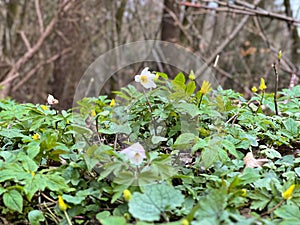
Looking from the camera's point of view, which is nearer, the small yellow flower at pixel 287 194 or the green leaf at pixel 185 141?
the small yellow flower at pixel 287 194

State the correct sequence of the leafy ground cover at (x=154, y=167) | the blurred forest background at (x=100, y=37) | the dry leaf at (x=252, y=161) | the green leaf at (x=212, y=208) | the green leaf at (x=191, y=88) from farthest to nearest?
the blurred forest background at (x=100, y=37) < the green leaf at (x=191, y=88) < the dry leaf at (x=252, y=161) < the leafy ground cover at (x=154, y=167) < the green leaf at (x=212, y=208)

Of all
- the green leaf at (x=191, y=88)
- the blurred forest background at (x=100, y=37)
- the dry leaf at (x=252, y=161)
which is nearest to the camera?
the dry leaf at (x=252, y=161)

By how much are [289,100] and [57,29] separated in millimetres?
5062

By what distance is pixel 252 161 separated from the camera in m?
1.18

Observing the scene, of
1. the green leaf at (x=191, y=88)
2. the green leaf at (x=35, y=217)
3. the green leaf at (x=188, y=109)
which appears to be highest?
the green leaf at (x=191, y=88)

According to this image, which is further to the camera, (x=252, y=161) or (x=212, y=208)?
(x=252, y=161)

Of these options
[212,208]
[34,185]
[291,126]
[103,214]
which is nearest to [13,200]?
[34,185]

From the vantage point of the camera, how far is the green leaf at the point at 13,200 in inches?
36.6

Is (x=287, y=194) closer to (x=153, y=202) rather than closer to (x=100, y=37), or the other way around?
(x=153, y=202)

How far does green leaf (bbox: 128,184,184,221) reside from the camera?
829 mm

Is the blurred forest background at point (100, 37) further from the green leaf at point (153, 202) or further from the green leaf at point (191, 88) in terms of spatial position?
the green leaf at point (153, 202)

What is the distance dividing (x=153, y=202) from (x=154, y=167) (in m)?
0.10

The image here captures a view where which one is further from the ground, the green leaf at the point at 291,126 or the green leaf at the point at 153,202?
the green leaf at the point at 291,126

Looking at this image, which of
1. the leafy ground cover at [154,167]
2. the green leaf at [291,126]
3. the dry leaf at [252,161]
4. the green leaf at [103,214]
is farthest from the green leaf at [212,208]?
the green leaf at [291,126]
